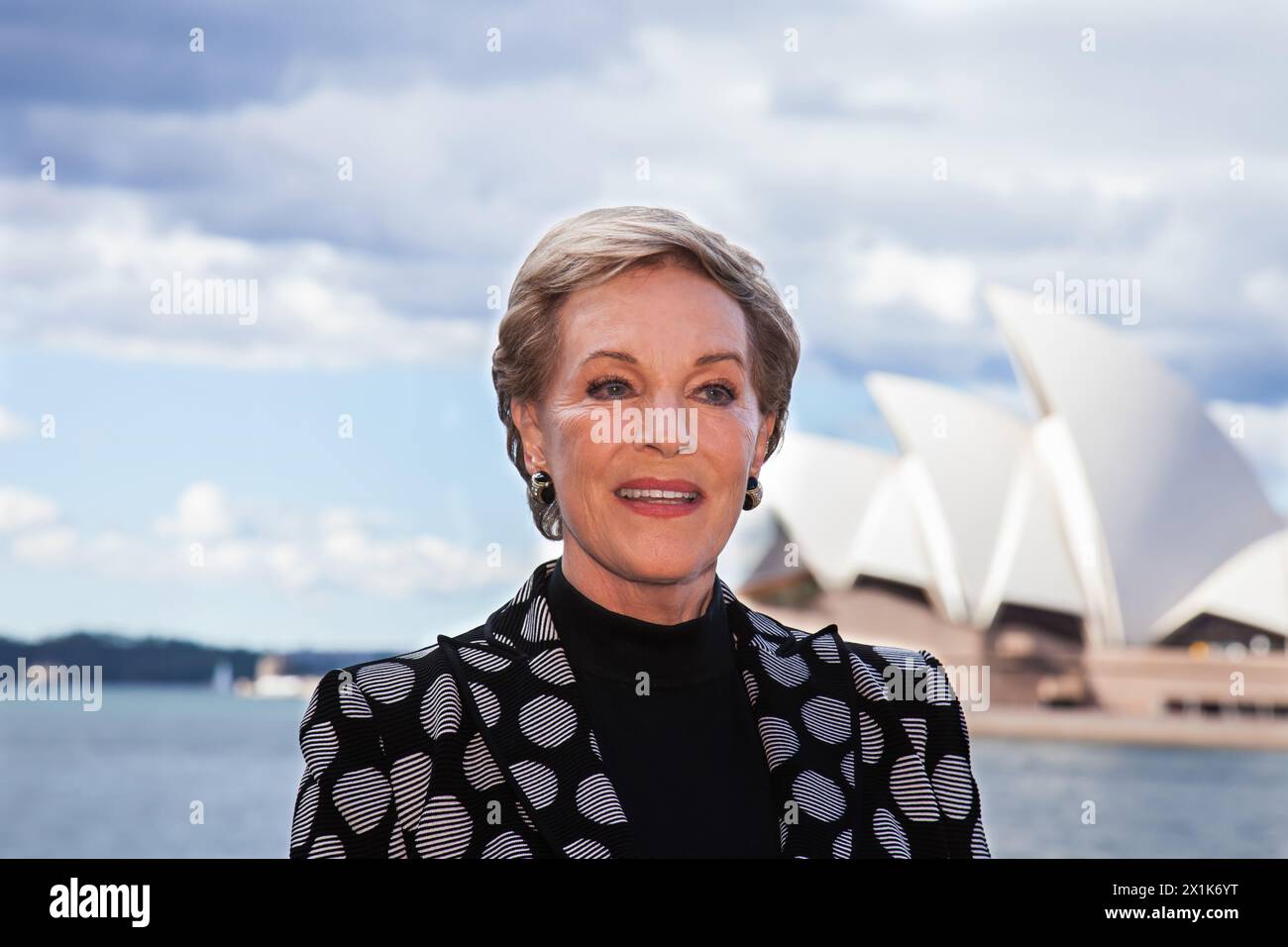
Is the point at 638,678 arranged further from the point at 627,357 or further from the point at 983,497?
the point at 983,497

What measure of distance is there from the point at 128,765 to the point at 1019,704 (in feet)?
60.9

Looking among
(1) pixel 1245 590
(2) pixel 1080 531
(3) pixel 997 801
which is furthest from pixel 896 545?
(3) pixel 997 801

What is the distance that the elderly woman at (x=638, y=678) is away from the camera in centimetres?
129

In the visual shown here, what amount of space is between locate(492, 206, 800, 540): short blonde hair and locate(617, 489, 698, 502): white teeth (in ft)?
0.51

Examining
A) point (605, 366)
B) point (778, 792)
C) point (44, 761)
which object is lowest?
point (44, 761)

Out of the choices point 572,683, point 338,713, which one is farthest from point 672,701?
point 338,713

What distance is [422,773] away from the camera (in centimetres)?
129

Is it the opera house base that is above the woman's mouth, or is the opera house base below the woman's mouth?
below

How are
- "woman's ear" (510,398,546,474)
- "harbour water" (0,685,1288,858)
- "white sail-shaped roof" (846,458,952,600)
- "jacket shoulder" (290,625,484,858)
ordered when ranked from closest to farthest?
"jacket shoulder" (290,625,484,858)
"woman's ear" (510,398,546,474)
"harbour water" (0,685,1288,858)
"white sail-shaped roof" (846,458,952,600)

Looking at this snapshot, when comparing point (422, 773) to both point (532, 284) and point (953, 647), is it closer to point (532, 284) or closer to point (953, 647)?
point (532, 284)

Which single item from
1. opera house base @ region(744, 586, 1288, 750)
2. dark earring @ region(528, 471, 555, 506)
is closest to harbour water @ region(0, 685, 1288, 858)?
opera house base @ region(744, 586, 1288, 750)

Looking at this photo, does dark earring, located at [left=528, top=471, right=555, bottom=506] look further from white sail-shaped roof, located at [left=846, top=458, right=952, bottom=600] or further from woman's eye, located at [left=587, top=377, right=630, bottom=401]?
white sail-shaped roof, located at [left=846, top=458, right=952, bottom=600]

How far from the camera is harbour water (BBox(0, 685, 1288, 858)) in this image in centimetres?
1669

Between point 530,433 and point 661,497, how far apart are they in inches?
8.3
